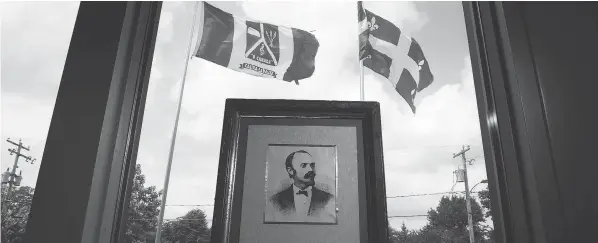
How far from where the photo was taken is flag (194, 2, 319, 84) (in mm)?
3195

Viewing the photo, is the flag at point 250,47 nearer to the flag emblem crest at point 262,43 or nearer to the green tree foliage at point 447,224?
the flag emblem crest at point 262,43

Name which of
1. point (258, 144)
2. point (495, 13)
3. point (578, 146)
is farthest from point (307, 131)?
point (578, 146)

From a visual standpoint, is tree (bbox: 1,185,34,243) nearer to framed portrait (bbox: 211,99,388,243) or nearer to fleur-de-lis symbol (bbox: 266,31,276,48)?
framed portrait (bbox: 211,99,388,243)

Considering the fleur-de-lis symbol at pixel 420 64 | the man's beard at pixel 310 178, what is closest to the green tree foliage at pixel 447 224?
the fleur-de-lis symbol at pixel 420 64

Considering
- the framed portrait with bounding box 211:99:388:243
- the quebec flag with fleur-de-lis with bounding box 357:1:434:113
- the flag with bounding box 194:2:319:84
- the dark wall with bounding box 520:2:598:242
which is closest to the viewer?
the dark wall with bounding box 520:2:598:242

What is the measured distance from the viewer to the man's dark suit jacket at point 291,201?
3.90 ft

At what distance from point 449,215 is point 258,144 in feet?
67.0

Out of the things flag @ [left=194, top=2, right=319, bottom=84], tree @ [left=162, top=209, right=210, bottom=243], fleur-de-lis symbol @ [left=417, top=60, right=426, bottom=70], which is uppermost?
flag @ [left=194, top=2, right=319, bottom=84]

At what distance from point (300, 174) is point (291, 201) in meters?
0.11

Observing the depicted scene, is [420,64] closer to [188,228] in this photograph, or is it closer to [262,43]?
[262,43]

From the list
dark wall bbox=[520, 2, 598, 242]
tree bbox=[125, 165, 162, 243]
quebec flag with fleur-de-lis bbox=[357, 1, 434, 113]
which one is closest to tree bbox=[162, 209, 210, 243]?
tree bbox=[125, 165, 162, 243]

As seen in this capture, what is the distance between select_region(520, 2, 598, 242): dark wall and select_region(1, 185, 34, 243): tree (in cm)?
91

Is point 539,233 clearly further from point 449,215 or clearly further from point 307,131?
point 449,215

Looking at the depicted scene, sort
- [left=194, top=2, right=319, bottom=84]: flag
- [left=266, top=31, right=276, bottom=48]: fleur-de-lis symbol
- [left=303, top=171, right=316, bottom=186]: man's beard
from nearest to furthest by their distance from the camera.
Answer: [left=303, top=171, right=316, bottom=186]: man's beard → [left=194, top=2, right=319, bottom=84]: flag → [left=266, top=31, right=276, bottom=48]: fleur-de-lis symbol
